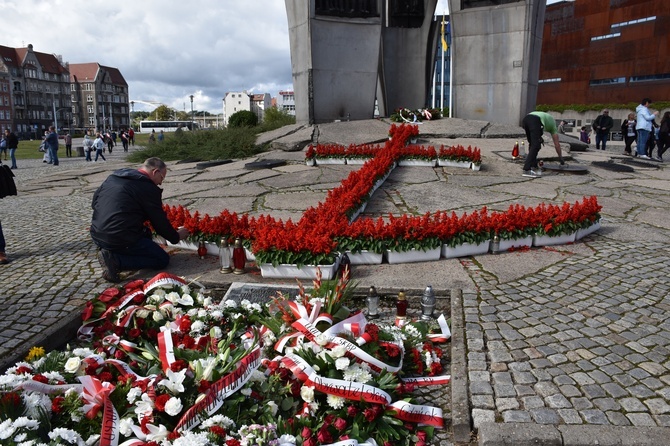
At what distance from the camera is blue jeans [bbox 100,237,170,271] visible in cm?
520

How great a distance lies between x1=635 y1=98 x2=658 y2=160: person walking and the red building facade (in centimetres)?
2905

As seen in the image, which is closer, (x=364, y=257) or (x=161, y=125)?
(x=364, y=257)

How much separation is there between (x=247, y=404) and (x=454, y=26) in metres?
16.8

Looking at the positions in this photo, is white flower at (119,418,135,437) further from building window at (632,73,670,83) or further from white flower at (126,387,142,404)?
building window at (632,73,670,83)

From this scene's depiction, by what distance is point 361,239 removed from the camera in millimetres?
5457

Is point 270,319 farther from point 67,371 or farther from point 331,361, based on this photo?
point 67,371

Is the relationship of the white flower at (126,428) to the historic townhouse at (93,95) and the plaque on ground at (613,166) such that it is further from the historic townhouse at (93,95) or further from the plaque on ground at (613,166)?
the historic townhouse at (93,95)

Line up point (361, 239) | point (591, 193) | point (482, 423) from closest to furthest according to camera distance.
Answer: point (482, 423) < point (361, 239) < point (591, 193)

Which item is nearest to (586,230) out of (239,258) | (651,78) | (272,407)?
(239,258)

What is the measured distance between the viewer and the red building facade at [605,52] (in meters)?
38.9

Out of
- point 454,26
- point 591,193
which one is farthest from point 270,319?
point 454,26

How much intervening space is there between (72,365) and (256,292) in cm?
182

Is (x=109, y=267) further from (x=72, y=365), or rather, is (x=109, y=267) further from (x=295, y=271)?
(x=72, y=365)

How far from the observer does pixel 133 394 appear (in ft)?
9.11
